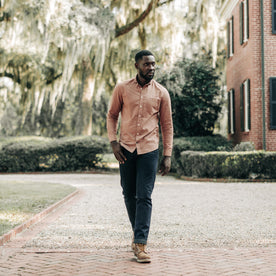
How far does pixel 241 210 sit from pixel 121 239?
3257 millimetres

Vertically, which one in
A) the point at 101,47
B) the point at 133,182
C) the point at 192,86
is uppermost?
the point at 101,47

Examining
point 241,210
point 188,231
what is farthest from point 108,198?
point 188,231

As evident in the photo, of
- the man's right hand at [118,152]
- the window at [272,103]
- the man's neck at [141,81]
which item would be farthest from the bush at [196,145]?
the man's right hand at [118,152]

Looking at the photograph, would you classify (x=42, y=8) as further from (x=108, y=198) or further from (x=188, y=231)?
(x=188, y=231)

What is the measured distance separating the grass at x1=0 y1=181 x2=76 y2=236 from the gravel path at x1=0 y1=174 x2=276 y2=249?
46 centimetres

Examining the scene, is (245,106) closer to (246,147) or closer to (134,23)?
(246,147)

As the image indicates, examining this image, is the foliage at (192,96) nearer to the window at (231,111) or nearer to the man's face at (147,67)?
the window at (231,111)

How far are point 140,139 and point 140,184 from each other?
42 cm

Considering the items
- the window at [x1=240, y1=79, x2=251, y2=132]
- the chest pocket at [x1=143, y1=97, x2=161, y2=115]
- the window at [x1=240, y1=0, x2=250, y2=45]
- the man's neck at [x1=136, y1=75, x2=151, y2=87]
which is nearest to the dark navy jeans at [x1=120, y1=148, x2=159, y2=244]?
the chest pocket at [x1=143, y1=97, x2=161, y2=115]

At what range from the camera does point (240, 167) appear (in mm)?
13805

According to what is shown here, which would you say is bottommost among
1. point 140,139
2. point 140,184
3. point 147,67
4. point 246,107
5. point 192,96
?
point 140,184

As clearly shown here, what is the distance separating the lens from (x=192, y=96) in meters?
18.5

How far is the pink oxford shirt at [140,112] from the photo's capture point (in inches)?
176

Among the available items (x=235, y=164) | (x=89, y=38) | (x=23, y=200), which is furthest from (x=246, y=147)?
(x=23, y=200)
